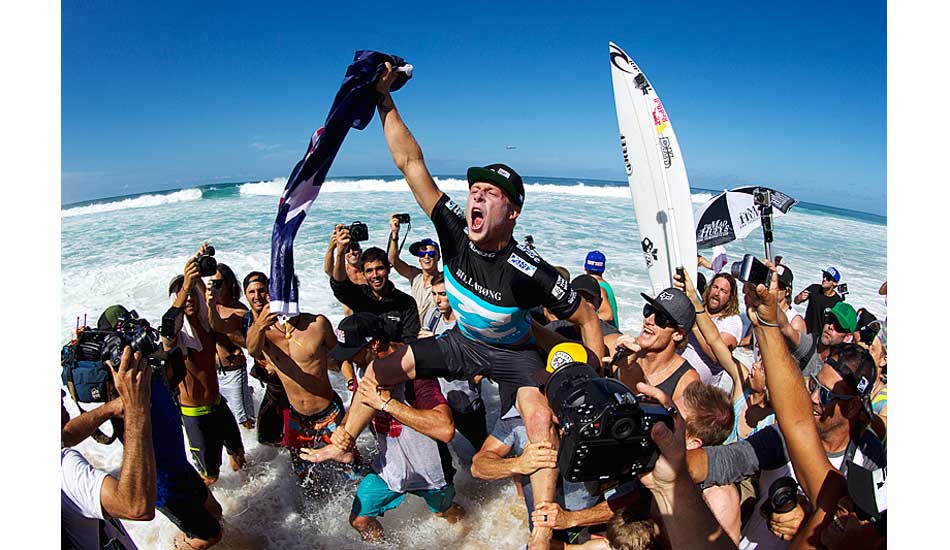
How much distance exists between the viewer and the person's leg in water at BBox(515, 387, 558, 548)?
2.73 m

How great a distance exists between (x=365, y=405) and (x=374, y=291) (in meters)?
1.88

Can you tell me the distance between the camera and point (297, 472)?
4441 mm

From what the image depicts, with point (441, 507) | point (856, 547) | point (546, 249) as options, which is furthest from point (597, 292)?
point (546, 249)

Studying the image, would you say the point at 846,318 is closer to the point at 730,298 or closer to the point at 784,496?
the point at 730,298

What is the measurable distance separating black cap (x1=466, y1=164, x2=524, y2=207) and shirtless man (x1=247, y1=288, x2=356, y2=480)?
1.77m

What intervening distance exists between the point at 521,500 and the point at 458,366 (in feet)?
5.83

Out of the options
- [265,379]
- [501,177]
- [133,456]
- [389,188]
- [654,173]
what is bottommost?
[265,379]

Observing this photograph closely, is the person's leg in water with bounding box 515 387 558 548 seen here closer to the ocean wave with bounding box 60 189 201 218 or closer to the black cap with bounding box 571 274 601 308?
the black cap with bounding box 571 274 601 308

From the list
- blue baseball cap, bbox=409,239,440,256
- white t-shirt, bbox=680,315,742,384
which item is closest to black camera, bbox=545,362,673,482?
white t-shirt, bbox=680,315,742,384

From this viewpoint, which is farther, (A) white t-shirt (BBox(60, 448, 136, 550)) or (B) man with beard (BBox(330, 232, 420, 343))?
(B) man with beard (BBox(330, 232, 420, 343))

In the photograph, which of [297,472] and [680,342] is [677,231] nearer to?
[680,342]

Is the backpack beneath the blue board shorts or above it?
above

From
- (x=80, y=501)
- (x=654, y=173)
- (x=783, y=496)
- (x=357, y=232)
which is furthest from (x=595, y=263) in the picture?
(x=80, y=501)

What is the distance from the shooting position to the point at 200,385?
423 cm
